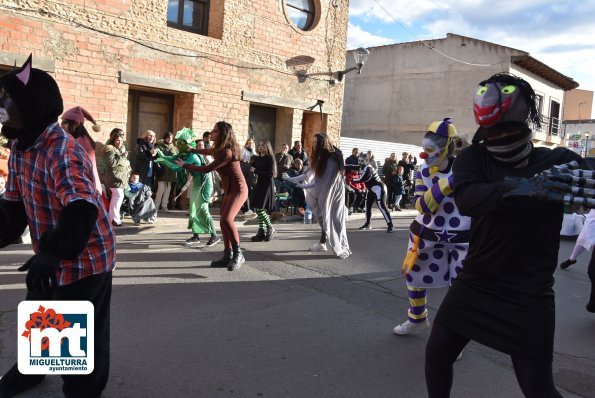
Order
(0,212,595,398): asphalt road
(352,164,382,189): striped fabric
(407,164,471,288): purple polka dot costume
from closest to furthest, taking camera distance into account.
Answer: (0,212,595,398): asphalt road, (407,164,471,288): purple polka dot costume, (352,164,382,189): striped fabric

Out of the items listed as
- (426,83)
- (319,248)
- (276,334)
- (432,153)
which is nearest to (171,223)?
(319,248)

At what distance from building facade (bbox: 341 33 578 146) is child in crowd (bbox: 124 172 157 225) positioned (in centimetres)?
1981

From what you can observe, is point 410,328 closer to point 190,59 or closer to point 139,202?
point 139,202

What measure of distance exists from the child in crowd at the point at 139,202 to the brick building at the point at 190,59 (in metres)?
1.41

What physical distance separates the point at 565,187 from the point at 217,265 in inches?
205

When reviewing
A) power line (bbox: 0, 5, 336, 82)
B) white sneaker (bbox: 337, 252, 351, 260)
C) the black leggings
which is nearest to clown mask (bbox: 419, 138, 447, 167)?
the black leggings

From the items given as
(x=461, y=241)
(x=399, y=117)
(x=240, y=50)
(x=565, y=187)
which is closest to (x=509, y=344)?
(x=565, y=187)

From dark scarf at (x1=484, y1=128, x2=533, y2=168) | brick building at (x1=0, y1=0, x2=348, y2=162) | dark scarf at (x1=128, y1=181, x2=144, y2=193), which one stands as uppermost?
brick building at (x1=0, y1=0, x2=348, y2=162)

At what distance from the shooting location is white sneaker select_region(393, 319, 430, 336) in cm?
443

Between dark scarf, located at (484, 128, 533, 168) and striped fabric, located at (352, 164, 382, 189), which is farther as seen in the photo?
striped fabric, located at (352, 164, 382, 189)

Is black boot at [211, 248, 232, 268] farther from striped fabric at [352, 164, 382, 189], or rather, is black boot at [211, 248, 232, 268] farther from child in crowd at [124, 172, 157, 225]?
striped fabric at [352, 164, 382, 189]

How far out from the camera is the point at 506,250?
2303 mm

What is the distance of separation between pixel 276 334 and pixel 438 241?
1.56 metres

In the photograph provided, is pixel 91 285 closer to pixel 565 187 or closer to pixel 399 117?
pixel 565 187
